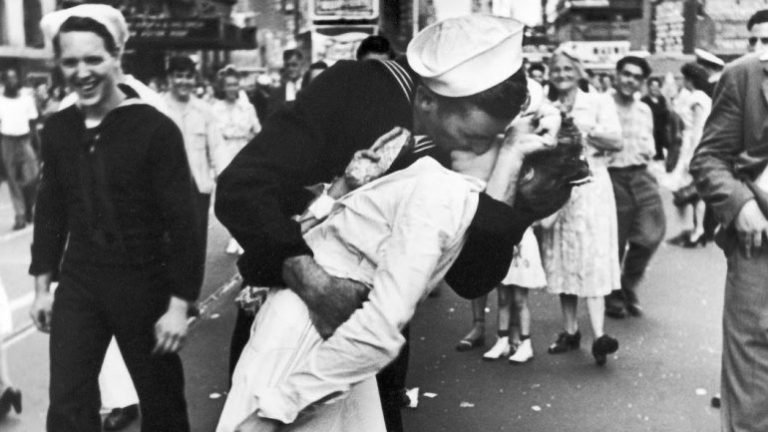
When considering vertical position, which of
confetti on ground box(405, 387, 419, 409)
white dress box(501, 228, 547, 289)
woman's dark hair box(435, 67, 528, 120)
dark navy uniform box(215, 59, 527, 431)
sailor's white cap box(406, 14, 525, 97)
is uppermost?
sailor's white cap box(406, 14, 525, 97)

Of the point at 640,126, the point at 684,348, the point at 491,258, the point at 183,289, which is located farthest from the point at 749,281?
the point at 640,126

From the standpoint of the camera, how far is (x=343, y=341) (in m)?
2.12

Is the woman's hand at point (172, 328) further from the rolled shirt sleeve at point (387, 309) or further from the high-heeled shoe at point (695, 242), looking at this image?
the high-heeled shoe at point (695, 242)

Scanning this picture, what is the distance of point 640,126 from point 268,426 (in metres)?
6.39

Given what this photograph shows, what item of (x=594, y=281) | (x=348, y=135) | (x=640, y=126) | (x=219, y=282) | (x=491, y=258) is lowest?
(x=219, y=282)

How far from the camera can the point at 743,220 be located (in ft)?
12.5

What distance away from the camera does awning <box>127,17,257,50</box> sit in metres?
19.0

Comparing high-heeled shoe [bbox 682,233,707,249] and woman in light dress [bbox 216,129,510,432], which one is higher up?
woman in light dress [bbox 216,129,510,432]

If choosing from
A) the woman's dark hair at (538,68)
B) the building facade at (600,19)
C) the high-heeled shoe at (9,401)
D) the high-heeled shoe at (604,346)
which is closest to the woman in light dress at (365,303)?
the high-heeled shoe at (9,401)

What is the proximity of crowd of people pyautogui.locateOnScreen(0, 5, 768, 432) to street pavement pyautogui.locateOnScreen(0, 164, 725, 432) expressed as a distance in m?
0.29

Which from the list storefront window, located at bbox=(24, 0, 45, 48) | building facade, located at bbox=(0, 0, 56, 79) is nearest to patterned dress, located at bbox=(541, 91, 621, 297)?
building facade, located at bbox=(0, 0, 56, 79)

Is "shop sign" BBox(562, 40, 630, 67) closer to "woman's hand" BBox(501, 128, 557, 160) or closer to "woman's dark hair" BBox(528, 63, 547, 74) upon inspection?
"woman's dark hair" BBox(528, 63, 547, 74)

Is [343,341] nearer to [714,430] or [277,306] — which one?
[277,306]

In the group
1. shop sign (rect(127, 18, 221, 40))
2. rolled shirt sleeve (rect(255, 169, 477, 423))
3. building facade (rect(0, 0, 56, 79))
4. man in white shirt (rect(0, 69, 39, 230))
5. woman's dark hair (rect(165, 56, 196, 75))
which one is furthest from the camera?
building facade (rect(0, 0, 56, 79))
